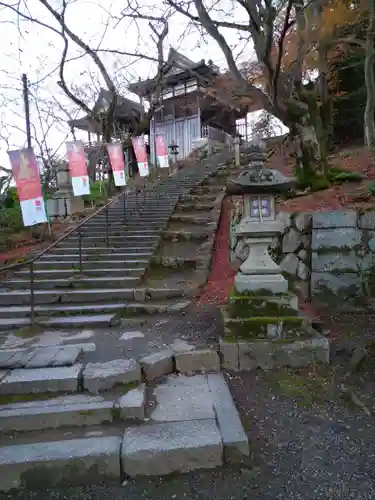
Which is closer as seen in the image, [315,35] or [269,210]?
[269,210]

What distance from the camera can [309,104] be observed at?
26.2ft

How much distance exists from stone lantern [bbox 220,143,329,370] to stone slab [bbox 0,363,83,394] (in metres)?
1.56

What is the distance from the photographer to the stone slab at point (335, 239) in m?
5.77

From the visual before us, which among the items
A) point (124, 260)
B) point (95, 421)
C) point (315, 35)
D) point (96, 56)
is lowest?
point (95, 421)

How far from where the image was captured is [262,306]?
14.1ft

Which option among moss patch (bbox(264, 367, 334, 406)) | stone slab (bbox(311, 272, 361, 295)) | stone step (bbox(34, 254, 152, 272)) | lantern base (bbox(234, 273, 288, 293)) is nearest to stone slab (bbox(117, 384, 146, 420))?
moss patch (bbox(264, 367, 334, 406))

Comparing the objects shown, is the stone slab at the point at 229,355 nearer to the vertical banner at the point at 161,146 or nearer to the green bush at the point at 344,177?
the green bush at the point at 344,177

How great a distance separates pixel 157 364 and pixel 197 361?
44cm

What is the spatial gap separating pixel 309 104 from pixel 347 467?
23.7 ft

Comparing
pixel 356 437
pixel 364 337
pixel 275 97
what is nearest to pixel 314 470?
pixel 356 437

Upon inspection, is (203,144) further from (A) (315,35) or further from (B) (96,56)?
(A) (315,35)

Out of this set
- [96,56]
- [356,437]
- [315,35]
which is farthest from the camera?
[96,56]

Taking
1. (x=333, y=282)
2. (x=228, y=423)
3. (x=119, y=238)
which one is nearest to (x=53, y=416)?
(x=228, y=423)

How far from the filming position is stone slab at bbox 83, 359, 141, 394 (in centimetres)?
344
